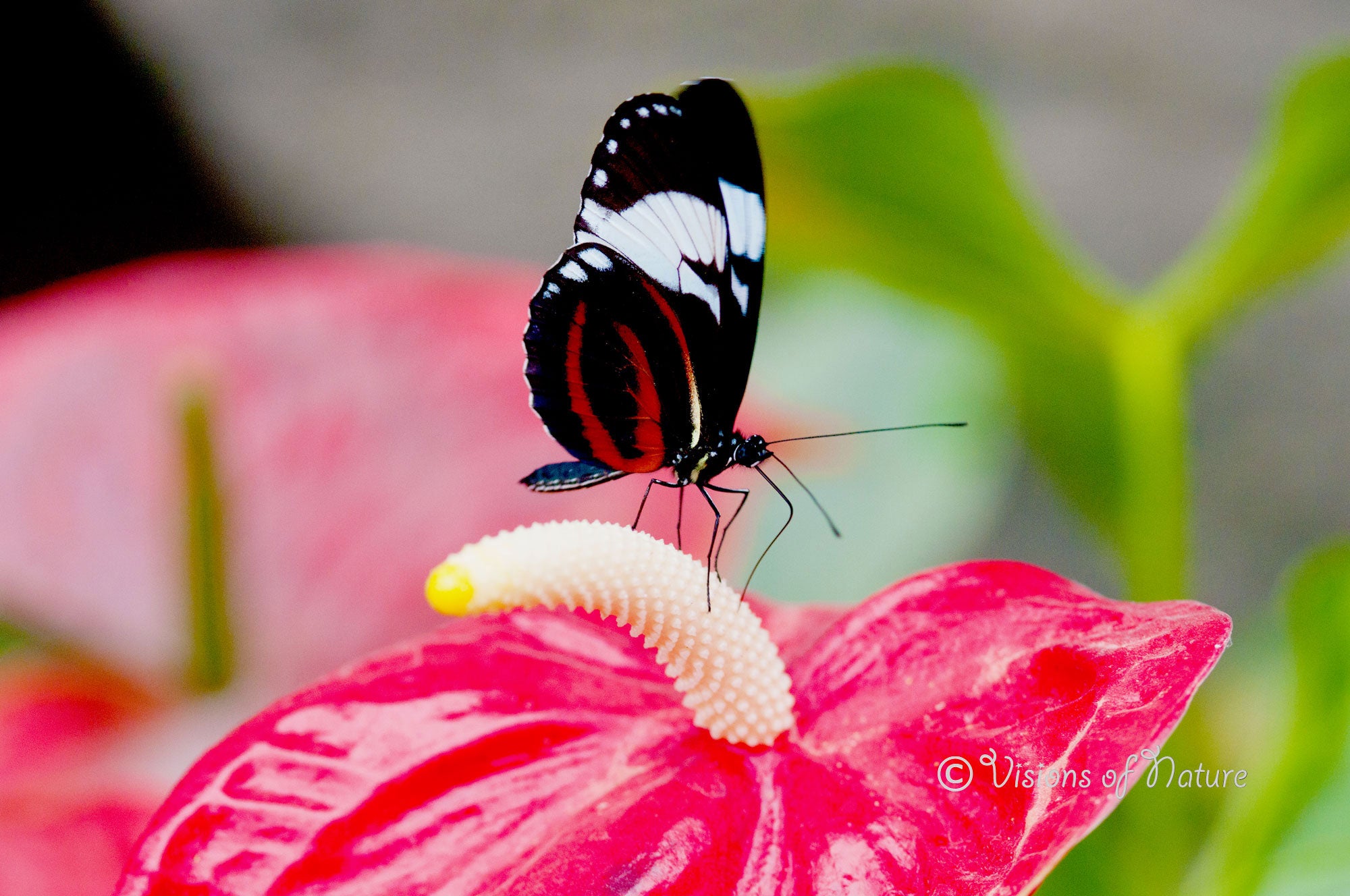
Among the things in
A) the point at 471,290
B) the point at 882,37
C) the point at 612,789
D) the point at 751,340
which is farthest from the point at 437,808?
the point at 882,37

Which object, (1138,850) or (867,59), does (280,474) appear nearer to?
(1138,850)

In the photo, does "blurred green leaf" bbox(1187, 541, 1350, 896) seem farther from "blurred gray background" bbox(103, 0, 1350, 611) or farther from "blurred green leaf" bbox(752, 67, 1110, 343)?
"blurred gray background" bbox(103, 0, 1350, 611)

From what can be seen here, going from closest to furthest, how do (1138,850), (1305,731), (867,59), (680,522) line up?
(680,522) → (1305,731) → (1138,850) → (867,59)

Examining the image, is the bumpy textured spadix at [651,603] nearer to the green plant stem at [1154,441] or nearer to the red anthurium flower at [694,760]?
the red anthurium flower at [694,760]

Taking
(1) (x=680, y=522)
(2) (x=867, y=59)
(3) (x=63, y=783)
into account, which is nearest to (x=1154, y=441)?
(1) (x=680, y=522)

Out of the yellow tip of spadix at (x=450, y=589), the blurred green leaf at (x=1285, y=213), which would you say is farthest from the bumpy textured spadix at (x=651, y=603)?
the blurred green leaf at (x=1285, y=213)

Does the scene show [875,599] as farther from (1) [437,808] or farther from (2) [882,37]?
(2) [882,37]

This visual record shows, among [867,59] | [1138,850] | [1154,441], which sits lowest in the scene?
[1138,850]
